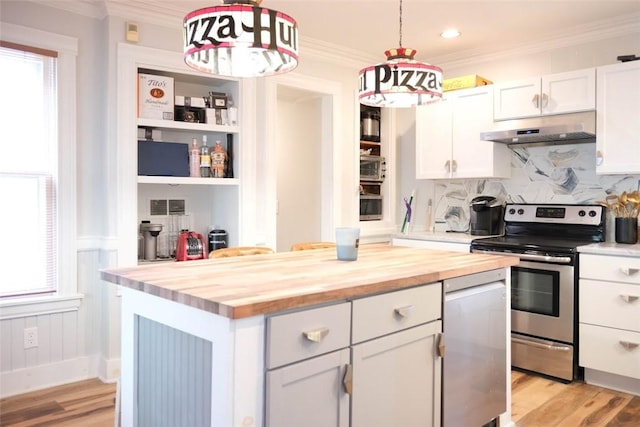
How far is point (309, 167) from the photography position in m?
4.85

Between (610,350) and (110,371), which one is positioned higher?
(610,350)

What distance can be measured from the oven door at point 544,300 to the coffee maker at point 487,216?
745 millimetres

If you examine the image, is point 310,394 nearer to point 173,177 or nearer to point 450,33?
point 173,177

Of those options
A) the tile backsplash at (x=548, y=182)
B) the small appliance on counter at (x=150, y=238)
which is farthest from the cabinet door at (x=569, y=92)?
the small appliance on counter at (x=150, y=238)

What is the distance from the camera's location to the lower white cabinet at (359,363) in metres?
1.48

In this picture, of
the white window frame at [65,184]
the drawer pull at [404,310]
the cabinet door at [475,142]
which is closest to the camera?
the drawer pull at [404,310]

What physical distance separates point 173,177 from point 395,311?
84.0 inches

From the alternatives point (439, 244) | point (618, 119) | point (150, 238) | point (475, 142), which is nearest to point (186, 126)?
point (150, 238)

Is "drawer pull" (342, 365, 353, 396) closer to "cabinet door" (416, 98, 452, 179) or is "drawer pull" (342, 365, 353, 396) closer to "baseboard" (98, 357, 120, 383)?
"baseboard" (98, 357, 120, 383)

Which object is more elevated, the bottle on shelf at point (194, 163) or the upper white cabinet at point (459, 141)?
the upper white cabinet at point (459, 141)

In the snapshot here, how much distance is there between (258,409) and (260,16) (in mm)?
1230

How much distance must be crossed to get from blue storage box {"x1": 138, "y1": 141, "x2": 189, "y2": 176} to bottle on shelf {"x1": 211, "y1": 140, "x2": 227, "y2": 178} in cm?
20

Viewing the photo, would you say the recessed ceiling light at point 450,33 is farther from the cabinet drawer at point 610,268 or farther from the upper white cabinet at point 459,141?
the cabinet drawer at point 610,268

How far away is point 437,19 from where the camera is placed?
140 inches
